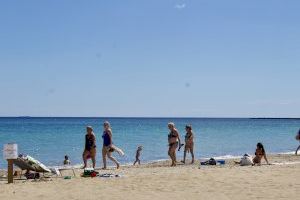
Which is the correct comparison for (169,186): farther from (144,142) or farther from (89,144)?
(144,142)

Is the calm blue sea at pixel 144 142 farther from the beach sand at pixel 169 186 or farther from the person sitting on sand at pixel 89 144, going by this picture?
the beach sand at pixel 169 186

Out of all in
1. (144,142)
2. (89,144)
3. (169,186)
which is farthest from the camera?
(144,142)

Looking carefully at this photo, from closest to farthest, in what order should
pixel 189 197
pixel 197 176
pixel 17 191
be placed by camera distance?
pixel 189 197 → pixel 17 191 → pixel 197 176

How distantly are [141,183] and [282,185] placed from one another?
2.93 metres

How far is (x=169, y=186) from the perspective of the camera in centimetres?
1036

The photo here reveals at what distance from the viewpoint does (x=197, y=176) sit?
38.6ft

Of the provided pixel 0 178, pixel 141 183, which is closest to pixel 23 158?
pixel 0 178

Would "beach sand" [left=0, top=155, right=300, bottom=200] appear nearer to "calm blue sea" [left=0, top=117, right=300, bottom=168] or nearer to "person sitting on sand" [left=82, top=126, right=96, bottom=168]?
"person sitting on sand" [left=82, top=126, right=96, bottom=168]

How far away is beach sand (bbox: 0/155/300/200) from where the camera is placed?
9.30 metres

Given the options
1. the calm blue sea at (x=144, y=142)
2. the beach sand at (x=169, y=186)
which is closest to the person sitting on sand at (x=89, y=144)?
the beach sand at (x=169, y=186)

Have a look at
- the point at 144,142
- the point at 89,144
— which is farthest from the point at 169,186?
the point at 144,142

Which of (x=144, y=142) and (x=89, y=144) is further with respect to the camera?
(x=144, y=142)

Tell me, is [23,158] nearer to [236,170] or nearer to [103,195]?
[103,195]

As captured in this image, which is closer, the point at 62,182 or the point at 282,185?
the point at 282,185
